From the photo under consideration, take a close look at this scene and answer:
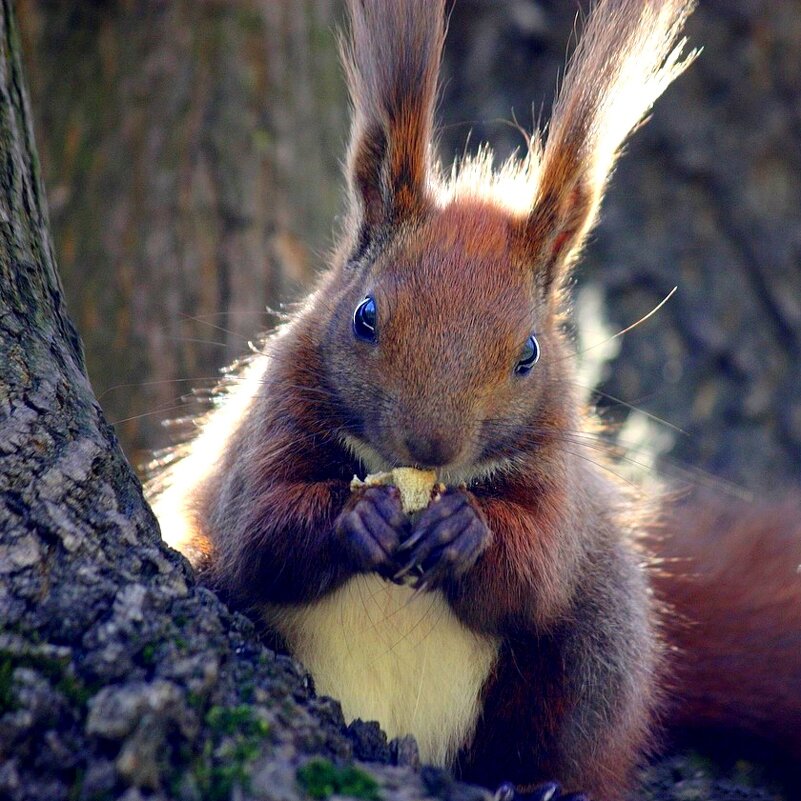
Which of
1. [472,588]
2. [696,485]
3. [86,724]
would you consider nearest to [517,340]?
[472,588]

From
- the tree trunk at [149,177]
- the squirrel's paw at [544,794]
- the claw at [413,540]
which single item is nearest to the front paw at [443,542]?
the claw at [413,540]

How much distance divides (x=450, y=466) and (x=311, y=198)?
2670 millimetres

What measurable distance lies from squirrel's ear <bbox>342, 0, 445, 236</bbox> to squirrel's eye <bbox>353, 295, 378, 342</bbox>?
37 centimetres

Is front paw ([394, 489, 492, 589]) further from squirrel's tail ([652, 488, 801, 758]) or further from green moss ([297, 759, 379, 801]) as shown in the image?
squirrel's tail ([652, 488, 801, 758])

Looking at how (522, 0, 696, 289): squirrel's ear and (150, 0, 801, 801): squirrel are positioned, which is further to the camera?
(522, 0, 696, 289): squirrel's ear

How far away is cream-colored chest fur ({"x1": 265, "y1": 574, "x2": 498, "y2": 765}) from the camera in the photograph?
9.02 feet

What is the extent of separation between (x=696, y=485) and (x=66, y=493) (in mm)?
3164

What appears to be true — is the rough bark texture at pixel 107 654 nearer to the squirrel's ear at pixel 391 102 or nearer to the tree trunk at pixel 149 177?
the squirrel's ear at pixel 391 102

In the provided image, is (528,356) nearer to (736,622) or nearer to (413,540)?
(413,540)

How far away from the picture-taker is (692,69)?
532cm

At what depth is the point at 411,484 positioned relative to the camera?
2.67 meters

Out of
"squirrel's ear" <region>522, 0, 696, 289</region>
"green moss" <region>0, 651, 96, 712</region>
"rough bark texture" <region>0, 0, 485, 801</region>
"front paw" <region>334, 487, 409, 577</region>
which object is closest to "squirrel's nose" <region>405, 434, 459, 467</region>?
"front paw" <region>334, 487, 409, 577</region>

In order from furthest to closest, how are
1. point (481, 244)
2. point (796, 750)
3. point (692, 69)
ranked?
point (692, 69) < point (796, 750) < point (481, 244)

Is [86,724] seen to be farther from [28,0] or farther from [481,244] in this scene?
[28,0]
